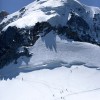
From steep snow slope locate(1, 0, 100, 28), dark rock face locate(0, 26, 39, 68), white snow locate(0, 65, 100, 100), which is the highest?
steep snow slope locate(1, 0, 100, 28)

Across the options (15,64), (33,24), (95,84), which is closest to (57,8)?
(33,24)

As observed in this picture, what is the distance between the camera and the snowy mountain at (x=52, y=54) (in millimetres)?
58156

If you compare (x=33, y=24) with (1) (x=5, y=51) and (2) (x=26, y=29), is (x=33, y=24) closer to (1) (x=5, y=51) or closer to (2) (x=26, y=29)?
(2) (x=26, y=29)

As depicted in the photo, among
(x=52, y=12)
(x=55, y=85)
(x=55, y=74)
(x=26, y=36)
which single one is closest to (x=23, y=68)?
(x=55, y=74)

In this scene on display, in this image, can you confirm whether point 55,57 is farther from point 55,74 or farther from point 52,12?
point 52,12

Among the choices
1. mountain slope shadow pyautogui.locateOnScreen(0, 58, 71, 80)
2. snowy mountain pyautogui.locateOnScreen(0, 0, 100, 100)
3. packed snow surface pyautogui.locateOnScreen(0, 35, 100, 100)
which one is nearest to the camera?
packed snow surface pyautogui.locateOnScreen(0, 35, 100, 100)

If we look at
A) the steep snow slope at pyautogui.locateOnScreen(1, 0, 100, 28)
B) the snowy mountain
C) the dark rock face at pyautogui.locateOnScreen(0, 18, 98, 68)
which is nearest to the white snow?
the snowy mountain

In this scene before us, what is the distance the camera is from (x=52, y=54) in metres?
74.1

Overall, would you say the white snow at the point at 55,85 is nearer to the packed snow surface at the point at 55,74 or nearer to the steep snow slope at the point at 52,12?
the packed snow surface at the point at 55,74

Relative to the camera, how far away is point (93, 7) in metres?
112

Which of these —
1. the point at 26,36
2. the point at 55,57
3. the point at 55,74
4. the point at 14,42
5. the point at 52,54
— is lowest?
the point at 55,74

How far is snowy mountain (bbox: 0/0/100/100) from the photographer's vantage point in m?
58.2

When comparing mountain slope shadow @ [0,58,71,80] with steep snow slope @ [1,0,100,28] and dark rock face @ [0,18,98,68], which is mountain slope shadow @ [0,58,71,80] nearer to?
dark rock face @ [0,18,98,68]

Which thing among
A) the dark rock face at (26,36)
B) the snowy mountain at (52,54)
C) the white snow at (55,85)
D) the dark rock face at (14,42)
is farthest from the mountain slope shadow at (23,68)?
the dark rock face at (26,36)
